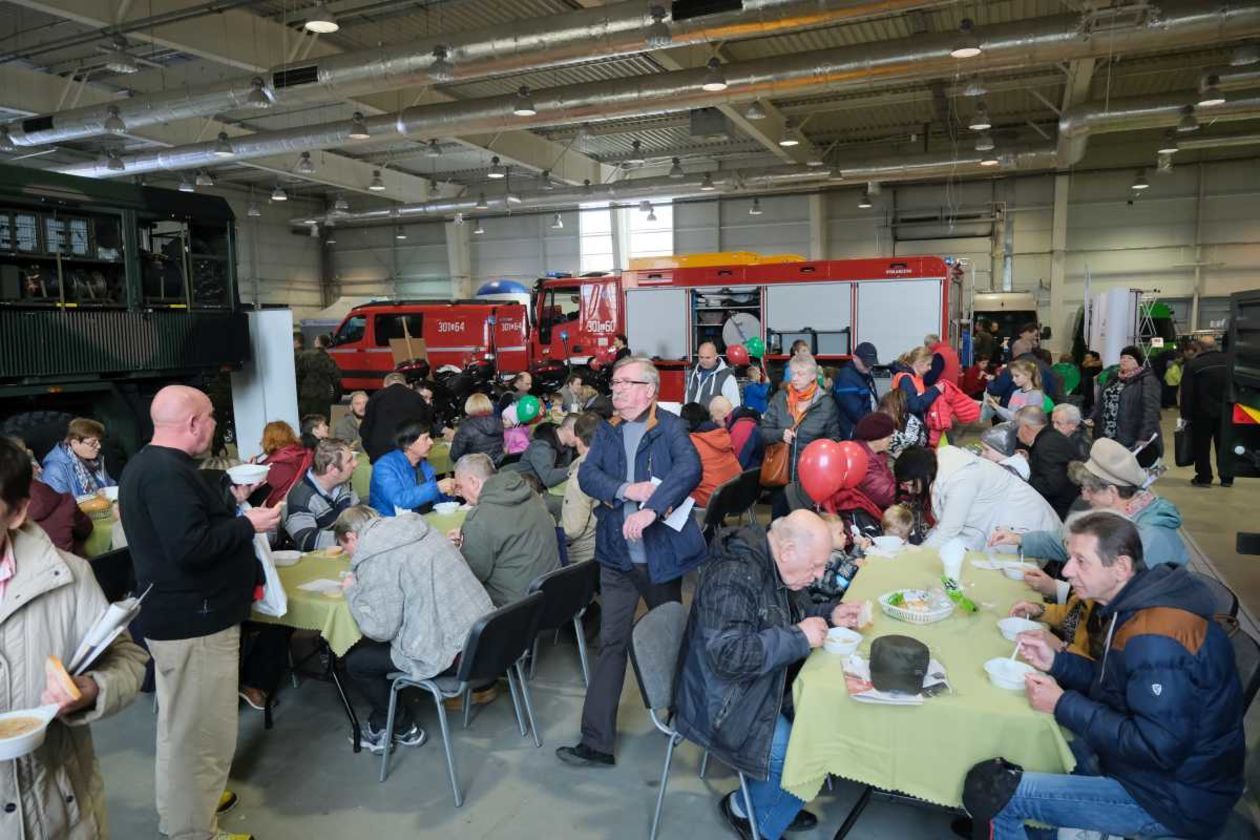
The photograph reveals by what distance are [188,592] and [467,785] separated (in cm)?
150

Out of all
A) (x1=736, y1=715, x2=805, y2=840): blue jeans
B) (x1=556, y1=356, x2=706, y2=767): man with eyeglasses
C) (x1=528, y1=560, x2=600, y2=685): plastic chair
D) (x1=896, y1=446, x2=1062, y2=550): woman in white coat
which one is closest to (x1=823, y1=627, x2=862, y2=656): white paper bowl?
(x1=736, y1=715, x2=805, y2=840): blue jeans

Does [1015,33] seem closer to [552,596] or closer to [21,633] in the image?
[552,596]

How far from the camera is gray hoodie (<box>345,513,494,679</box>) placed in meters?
3.36

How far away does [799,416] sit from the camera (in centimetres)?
656

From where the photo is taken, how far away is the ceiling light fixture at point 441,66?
29.7 ft

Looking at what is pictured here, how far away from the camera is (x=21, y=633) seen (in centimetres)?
180

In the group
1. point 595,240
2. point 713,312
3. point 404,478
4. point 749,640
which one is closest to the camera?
point 749,640

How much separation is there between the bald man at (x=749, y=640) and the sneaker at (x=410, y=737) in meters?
1.65

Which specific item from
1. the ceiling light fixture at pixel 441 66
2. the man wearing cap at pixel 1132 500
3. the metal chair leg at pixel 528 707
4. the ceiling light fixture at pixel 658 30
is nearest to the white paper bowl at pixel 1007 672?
the man wearing cap at pixel 1132 500

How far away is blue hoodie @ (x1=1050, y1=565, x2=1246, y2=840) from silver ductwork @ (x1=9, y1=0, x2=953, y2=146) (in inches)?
262

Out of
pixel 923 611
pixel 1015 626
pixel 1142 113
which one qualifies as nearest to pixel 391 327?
pixel 1142 113

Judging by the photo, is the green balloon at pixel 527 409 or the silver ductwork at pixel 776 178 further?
the silver ductwork at pixel 776 178

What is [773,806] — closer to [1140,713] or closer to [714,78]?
[1140,713]

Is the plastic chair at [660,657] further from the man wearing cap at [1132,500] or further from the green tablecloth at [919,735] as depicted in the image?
the man wearing cap at [1132,500]
